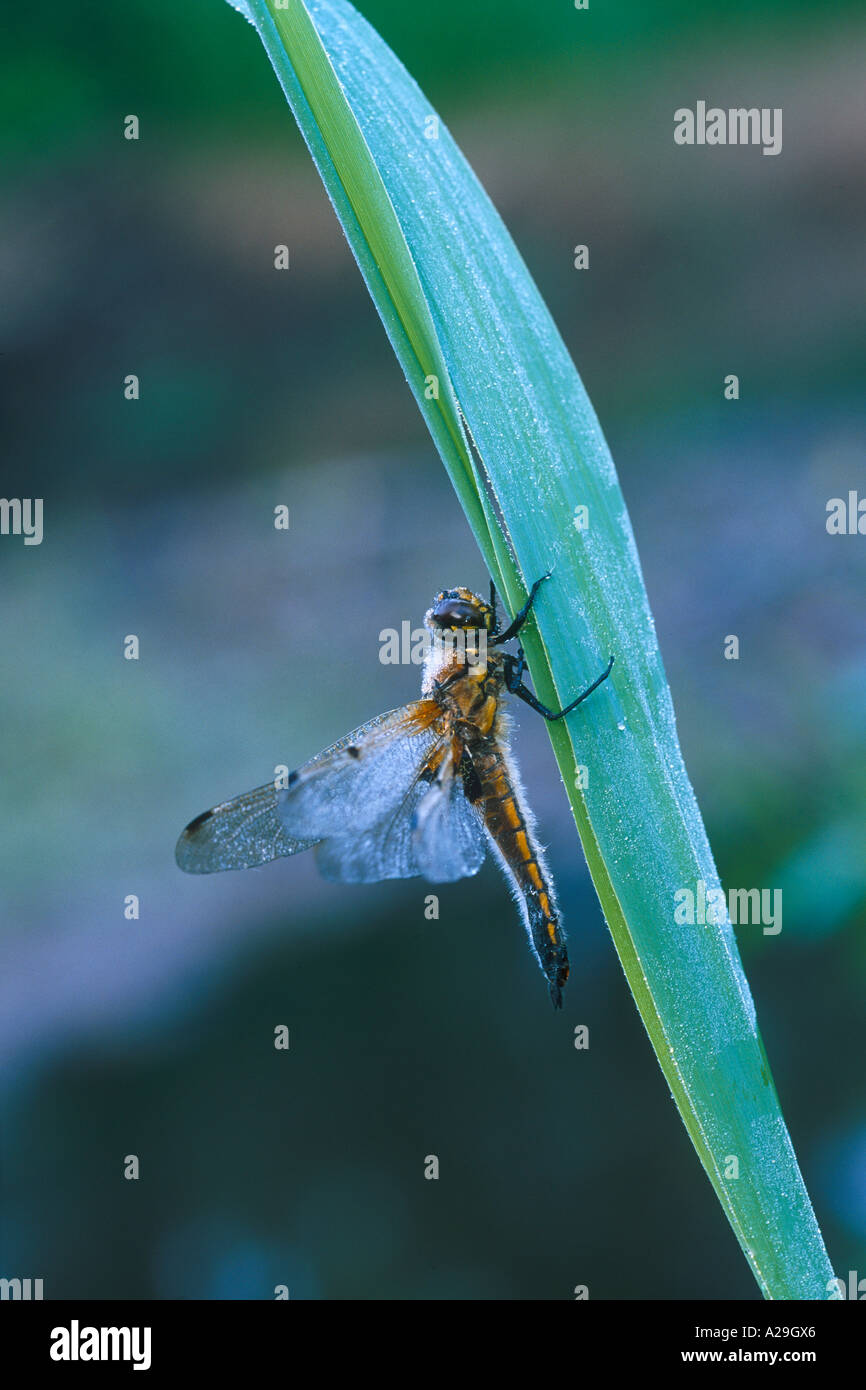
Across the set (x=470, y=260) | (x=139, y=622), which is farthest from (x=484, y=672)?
(x=139, y=622)

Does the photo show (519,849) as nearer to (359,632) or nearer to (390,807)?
(390,807)

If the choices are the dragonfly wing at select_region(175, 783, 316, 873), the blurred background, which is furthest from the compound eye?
the blurred background

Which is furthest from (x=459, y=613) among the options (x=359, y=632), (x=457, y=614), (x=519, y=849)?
(x=359, y=632)

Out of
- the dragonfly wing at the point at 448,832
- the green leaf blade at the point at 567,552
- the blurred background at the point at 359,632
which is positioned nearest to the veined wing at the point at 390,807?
the dragonfly wing at the point at 448,832

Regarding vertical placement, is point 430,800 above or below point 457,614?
below

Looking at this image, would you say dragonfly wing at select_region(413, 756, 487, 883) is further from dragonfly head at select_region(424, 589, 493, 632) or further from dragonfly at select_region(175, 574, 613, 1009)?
dragonfly head at select_region(424, 589, 493, 632)

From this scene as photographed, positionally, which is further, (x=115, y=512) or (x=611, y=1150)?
(x=115, y=512)
